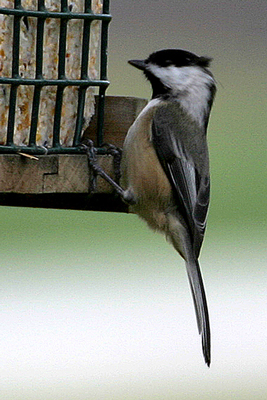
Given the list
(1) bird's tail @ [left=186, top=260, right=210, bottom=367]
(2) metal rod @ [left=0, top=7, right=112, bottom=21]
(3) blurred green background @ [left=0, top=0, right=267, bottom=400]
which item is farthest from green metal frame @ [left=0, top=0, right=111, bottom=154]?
(3) blurred green background @ [left=0, top=0, right=267, bottom=400]

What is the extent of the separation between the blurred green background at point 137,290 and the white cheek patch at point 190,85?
3961 mm

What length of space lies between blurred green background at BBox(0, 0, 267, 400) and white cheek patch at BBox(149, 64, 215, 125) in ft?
13.0

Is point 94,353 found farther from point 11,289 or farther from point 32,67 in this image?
point 32,67

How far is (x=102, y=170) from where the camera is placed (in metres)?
4.25

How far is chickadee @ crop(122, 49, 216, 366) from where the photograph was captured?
4.50m

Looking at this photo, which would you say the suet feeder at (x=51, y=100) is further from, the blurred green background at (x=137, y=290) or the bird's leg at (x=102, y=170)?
the blurred green background at (x=137, y=290)

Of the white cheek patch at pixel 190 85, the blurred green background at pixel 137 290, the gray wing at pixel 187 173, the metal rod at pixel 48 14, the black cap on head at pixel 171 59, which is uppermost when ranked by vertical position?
the metal rod at pixel 48 14

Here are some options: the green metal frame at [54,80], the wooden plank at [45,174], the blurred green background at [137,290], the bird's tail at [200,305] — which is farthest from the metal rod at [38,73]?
the blurred green background at [137,290]

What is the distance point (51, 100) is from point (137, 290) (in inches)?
254

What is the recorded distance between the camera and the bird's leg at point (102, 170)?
165 inches

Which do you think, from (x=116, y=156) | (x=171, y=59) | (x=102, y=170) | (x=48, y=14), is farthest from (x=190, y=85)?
(x=48, y=14)

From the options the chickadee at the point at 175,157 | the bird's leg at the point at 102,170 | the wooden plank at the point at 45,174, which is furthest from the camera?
the chickadee at the point at 175,157

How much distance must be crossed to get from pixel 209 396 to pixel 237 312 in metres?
1.83

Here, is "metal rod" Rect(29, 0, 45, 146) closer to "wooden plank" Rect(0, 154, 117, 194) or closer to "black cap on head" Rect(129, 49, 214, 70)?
"wooden plank" Rect(0, 154, 117, 194)
